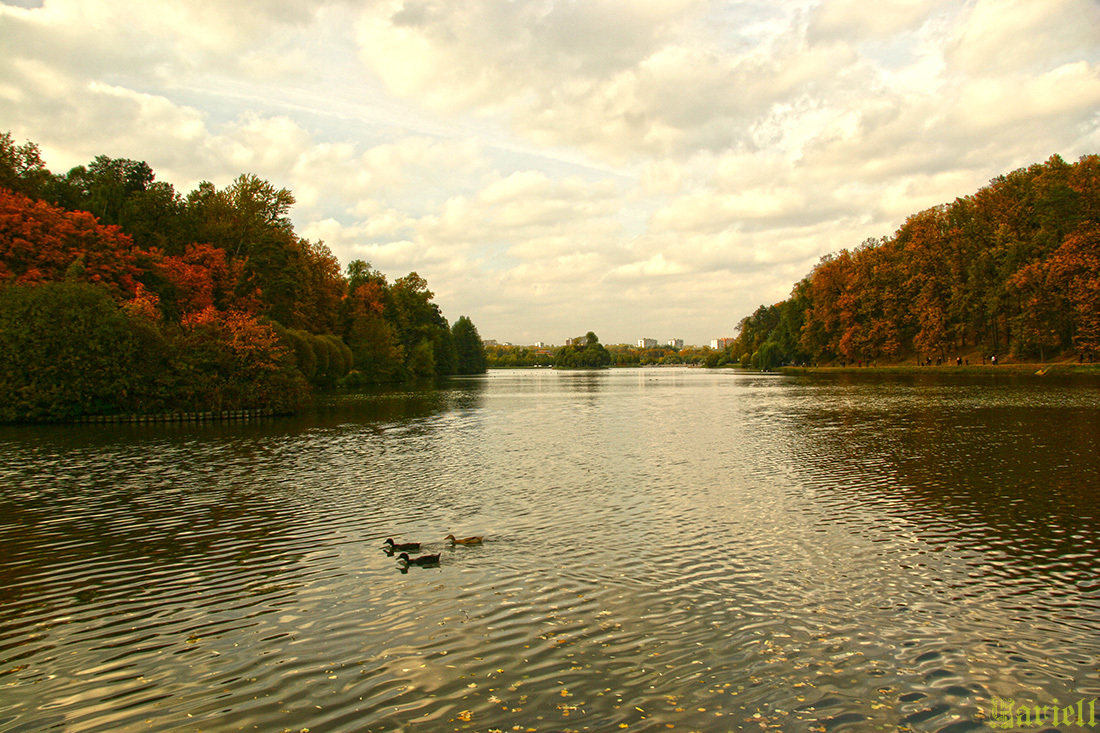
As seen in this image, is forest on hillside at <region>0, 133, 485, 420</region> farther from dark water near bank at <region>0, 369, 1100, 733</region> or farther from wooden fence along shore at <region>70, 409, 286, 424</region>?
dark water near bank at <region>0, 369, 1100, 733</region>

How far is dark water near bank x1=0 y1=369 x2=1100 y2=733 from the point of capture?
7.34m

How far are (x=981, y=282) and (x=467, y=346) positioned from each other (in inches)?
5073

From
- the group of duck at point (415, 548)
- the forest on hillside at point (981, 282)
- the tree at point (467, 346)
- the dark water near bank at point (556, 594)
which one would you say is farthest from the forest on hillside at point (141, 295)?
the tree at point (467, 346)

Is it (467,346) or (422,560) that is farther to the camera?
(467,346)

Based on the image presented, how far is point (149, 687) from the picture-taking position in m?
7.81

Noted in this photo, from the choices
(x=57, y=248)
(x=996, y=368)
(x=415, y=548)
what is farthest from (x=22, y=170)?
(x=996, y=368)

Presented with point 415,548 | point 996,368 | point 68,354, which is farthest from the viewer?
point 996,368

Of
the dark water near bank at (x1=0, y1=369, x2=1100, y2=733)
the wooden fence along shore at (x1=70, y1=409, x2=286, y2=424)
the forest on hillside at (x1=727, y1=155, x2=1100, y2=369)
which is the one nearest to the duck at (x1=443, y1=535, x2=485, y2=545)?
the dark water near bank at (x1=0, y1=369, x2=1100, y2=733)

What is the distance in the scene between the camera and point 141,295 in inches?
1906

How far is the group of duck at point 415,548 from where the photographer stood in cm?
1252

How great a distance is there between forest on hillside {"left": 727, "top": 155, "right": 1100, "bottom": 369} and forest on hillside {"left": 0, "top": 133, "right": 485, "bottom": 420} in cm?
8731

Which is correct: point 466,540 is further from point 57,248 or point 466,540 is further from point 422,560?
point 57,248

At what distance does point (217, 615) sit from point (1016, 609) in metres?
12.4

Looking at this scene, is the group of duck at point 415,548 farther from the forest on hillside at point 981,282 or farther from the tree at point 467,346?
the tree at point 467,346
